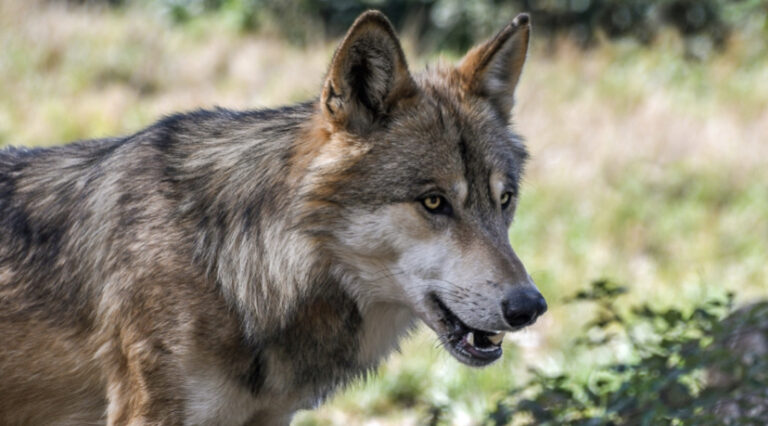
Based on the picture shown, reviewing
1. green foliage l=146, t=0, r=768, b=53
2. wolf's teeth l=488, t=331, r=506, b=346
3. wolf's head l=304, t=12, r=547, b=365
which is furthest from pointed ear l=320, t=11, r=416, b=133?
green foliage l=146, t=0, r=768, b=53

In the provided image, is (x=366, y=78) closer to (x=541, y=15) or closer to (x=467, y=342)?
(x=467, y=342)

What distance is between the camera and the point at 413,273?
3324 mm

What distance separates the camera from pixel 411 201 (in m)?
3.32

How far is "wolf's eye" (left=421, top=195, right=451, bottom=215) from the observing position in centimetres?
334

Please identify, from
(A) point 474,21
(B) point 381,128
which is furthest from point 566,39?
(B) point 381,128

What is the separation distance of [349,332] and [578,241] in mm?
5165

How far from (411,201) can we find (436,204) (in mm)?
93

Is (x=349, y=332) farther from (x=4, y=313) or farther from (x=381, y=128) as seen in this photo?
(x=4, y=313)

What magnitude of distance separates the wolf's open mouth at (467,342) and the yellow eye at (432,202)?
34cm

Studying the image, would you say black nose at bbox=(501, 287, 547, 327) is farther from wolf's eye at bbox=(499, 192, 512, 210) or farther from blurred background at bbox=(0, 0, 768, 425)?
blurred background at bbox=(0, 0, 768, 425)

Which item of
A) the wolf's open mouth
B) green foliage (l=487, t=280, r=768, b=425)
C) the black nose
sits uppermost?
the black nose

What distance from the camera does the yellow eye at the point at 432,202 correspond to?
3.34 metres

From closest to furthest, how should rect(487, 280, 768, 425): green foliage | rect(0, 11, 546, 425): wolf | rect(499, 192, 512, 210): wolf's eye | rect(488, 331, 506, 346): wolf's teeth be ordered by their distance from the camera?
rect(0, 11, 546, 425): wolf
rect(488, 331, 506, 346): wolf's teeth
rect(499, 192, 512, 210): wolf's eye
rect(487, 280, 768, 425): green foliage

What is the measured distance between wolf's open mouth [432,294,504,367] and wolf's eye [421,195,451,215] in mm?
328
